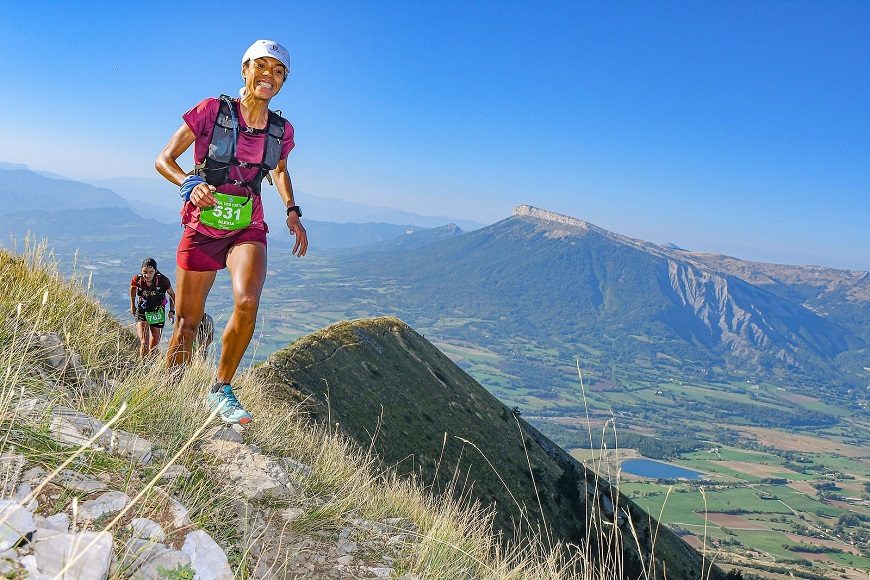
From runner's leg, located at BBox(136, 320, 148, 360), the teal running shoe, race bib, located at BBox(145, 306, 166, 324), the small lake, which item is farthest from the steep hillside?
the small lake

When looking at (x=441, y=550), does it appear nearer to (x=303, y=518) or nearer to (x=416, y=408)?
(x=303, y=518)

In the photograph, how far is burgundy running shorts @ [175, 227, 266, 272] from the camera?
6.01 metres

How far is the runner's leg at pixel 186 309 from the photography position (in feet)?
20.3

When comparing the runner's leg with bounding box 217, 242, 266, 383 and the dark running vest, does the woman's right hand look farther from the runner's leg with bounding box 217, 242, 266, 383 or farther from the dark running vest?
the dark running vest

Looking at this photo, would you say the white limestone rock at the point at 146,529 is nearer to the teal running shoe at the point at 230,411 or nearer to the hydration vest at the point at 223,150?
the teal running shoe at the point at 230,411

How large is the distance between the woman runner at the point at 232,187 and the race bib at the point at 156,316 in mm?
3905

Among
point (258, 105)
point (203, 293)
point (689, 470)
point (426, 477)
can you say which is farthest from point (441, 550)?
point (689, 470)

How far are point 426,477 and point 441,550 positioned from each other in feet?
85.4

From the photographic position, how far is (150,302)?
9.77 meters

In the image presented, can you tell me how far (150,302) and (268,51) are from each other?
568 centimetres

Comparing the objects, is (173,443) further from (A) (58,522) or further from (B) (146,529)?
(A) (58,522)

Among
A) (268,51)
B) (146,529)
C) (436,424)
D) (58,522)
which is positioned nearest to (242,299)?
(268,51)

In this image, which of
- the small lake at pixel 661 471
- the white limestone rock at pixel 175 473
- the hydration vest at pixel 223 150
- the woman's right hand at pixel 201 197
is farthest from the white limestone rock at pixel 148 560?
the small lake at pixel 661 471

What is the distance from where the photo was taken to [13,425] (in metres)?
3.11
